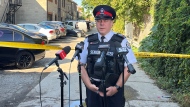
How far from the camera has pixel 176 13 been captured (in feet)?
A: 20.4

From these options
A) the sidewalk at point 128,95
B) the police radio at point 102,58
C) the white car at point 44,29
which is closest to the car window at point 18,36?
the sidewalk at point 128,95

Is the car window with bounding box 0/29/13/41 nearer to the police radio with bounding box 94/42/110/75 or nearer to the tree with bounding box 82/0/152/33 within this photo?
the police radio with bounding box 94/42/110/75

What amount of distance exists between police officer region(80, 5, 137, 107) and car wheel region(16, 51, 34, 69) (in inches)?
253

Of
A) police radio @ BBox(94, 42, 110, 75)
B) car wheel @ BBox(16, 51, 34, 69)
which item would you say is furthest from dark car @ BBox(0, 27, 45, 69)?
police radio @ BBox(94, 42, 110, 75)

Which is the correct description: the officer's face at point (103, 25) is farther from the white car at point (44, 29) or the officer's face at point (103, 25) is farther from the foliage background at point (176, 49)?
the white car at point (44, 29)

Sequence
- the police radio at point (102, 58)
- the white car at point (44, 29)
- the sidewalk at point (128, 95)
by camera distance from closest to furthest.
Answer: the police radio at point (102, 58) < the sidewalk at point (128, 95) < the white car at point (44, 29)

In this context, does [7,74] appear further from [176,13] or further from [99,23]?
[99,23]

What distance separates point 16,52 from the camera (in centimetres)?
870

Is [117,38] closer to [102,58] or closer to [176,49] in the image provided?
[102,58]

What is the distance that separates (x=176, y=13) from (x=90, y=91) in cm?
425

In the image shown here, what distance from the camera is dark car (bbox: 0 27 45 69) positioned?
335 inches

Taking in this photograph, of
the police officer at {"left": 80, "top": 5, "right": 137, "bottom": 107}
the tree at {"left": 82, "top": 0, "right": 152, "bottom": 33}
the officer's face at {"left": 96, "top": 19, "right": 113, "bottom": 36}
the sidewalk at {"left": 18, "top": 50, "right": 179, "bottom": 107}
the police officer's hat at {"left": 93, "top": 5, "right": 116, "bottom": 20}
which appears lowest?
the sidewalk at {"left": 18, "top": 50, "right": 179, "bottom": 107}

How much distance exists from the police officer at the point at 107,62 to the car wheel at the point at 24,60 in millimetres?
6426

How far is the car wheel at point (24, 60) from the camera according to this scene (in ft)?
28.6
